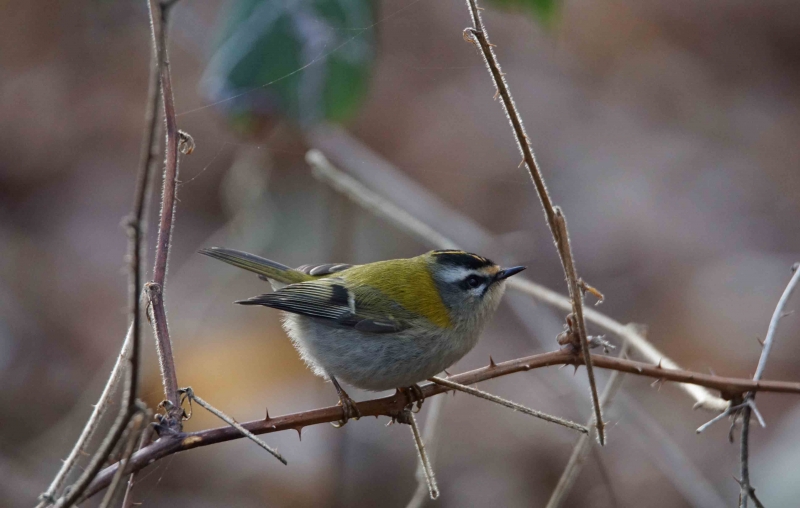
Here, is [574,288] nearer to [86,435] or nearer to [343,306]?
[86,435]

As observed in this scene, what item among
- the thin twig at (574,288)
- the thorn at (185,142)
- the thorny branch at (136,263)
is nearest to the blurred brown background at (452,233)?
the thorn at (185,142)

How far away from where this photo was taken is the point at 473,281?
2.55 meters

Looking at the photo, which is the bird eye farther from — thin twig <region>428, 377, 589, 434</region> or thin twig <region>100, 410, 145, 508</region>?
thin twig <region>100, 410, 145, 508</region>

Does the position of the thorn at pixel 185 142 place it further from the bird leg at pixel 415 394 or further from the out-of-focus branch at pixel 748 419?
the out-of-focus branch at pixel 748 419

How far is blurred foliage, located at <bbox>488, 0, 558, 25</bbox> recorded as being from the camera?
2.33m

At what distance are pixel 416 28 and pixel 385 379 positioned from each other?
491 cm

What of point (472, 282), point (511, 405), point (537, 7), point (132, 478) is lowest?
point (132, 478)

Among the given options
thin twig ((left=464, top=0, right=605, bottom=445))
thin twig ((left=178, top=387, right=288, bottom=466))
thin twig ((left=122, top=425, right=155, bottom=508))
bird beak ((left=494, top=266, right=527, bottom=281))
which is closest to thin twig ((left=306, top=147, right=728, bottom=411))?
bird beak ((left=494, top=266, right=527, bottom=281))

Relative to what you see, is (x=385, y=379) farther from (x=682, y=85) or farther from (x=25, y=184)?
(x=682, y=85)

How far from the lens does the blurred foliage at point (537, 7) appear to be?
2328 millimetres

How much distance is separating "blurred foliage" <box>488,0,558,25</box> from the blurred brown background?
154mm

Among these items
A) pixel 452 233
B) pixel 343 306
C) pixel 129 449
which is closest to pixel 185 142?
pixel 129 449

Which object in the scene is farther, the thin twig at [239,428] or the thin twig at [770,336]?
the thin twig at [770,336]

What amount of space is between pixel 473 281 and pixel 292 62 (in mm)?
968
